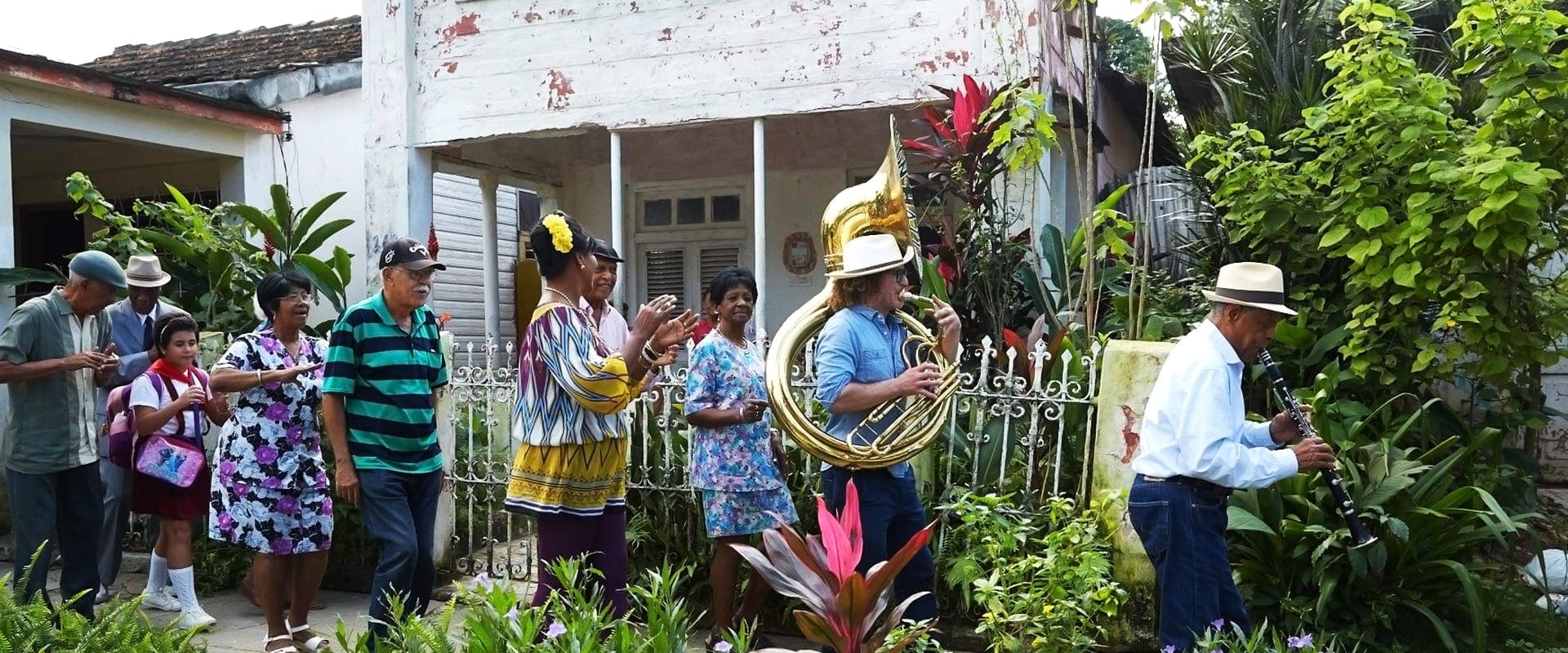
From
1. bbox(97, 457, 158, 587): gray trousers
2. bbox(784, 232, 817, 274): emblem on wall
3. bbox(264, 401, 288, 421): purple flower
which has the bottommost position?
bbox(97, 457, 158, 587): gray trousers

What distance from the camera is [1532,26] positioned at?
4.49 metres

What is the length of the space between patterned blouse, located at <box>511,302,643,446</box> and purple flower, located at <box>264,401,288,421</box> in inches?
54.6

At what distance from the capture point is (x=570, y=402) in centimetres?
380

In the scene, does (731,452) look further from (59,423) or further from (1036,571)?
(59,423)

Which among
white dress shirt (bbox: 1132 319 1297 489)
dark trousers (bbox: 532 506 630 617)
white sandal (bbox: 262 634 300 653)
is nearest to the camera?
white dress shirt (bbox: 1132 319 1297 489)

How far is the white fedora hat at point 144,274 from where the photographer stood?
578 centimetres

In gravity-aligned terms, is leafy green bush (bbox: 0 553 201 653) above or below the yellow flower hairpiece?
below

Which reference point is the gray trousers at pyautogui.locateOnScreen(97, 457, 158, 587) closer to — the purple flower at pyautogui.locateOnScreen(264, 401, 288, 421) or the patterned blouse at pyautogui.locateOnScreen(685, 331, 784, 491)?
the purple flower at pyautogui.locateOnScreen(264, 401, 288, 421)

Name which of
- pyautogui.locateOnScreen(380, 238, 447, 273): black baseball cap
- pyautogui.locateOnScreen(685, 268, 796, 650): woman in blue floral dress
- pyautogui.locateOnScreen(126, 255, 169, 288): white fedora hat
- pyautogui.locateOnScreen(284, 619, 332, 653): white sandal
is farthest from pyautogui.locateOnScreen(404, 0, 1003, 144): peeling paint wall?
pyautogui.locateOnScreen(284, 619, 332, 653): white sandal

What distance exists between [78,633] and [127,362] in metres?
3.23

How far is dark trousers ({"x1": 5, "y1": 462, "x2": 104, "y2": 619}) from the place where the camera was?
176 inches

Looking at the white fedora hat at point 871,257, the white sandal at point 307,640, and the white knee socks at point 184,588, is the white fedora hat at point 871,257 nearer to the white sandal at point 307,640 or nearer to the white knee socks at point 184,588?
the white sandal at point 307,640

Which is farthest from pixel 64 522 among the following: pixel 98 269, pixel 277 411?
pixel 98 269

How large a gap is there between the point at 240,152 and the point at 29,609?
7.63 metres
